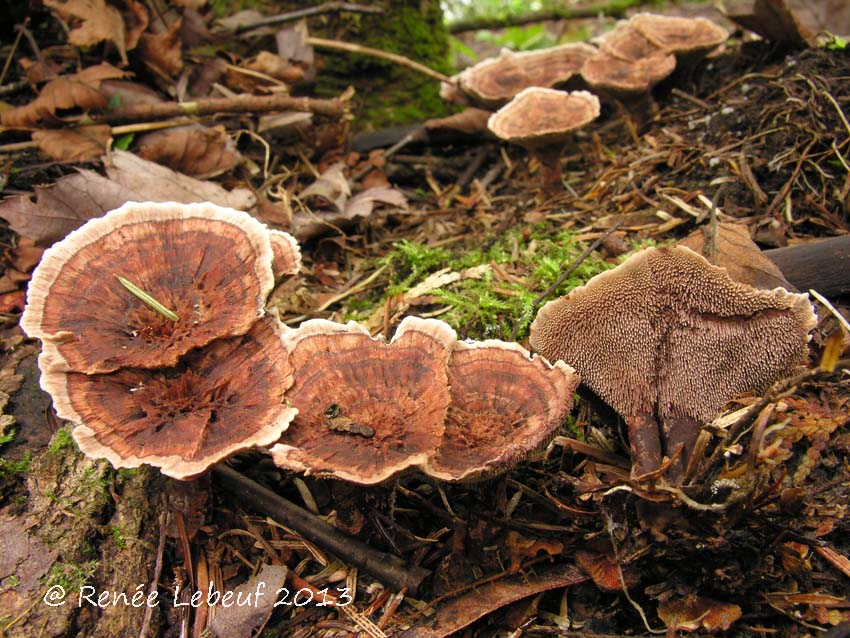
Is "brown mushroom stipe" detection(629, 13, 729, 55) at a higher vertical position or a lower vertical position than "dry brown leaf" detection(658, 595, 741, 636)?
higher

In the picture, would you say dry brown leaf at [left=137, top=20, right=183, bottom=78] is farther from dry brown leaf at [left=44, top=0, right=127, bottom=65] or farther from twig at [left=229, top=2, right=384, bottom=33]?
twig at [left=229, top=2, right=384, bottom=33]

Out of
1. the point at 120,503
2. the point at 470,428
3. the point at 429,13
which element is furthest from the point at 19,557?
the point at 429,13

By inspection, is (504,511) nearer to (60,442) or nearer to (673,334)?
(673,334)

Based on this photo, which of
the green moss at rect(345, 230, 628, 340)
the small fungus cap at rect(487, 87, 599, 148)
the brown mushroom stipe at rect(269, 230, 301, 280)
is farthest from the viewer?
the small fungus cap at rect(487, 87, 599, 148)

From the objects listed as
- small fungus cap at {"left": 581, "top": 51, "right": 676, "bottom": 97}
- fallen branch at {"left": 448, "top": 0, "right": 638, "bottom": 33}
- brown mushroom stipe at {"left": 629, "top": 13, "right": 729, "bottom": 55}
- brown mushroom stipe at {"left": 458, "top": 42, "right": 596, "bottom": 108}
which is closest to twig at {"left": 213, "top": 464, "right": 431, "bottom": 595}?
brown mushroom stipe at {"left": 458, "top": 42, "right": 596, "bottom": 108}

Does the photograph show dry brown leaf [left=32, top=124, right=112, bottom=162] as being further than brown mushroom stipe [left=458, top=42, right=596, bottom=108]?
No

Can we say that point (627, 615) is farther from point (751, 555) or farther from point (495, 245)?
point (495, 245)
